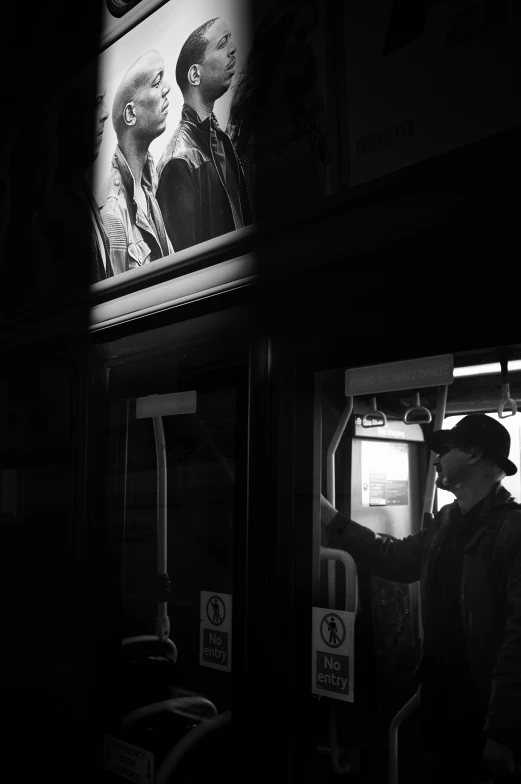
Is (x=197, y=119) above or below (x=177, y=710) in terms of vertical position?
above

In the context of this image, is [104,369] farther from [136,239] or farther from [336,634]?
[336,634]

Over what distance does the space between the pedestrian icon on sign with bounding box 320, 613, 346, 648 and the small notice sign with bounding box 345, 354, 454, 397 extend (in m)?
0.43

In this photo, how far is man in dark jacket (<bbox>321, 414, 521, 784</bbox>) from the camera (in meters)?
1.17

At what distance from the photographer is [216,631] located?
161cm

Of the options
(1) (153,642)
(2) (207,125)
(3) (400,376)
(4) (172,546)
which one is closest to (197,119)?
(2) (207,125)

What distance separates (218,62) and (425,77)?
0.58 meters

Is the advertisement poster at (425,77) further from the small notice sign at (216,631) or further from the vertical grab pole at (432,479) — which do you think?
the small notice sign at (216,631)

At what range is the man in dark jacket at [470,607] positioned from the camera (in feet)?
3.85

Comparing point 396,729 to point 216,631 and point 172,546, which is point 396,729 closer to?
point 216,631

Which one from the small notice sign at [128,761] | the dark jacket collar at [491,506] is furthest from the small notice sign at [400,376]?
the small notice sign at [128,761]

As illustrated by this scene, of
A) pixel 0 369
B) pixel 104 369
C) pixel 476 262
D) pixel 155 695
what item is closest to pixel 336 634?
pixel 155 695

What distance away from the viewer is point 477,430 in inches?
49.6

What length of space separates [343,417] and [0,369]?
53.5 inches

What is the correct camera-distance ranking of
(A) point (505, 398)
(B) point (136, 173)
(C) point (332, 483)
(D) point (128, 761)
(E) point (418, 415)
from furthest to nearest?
(B) point (136, 173) → (D) point (128, 761) → (C) point (332, 483) → (E) point (418, 415) → (A) point (505, 398)
